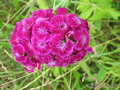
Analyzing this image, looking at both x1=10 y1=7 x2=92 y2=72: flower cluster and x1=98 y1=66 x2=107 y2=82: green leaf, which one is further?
x1=98 y1=66 x2=107 y2=82: green leaf

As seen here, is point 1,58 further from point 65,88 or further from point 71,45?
point 71,45

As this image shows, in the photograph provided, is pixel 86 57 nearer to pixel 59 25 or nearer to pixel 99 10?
pixel 99 10

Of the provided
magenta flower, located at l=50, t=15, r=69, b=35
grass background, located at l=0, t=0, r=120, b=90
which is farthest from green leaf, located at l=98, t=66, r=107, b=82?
magenta flower, located at l=50, t=15, r=69, b=35

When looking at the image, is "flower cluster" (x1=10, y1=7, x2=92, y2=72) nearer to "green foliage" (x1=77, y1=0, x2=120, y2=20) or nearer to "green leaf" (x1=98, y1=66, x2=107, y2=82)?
"green foliage" (x1=77, y1=0, x2=120, y2=20)

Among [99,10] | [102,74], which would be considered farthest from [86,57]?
[99,10]

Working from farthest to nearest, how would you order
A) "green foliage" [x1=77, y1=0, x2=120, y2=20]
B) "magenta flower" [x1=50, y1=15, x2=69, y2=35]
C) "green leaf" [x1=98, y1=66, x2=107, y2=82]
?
"green leaf" [x1=98, y1=66, x2=107, y2=82]
"green foliage" [x1=77, y1=0, x2=120, y2=20]
"magenta flower" [x1=50, y1=15, x2=69, y2=35]

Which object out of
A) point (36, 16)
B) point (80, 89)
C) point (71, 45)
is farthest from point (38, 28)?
point (80, 89)
